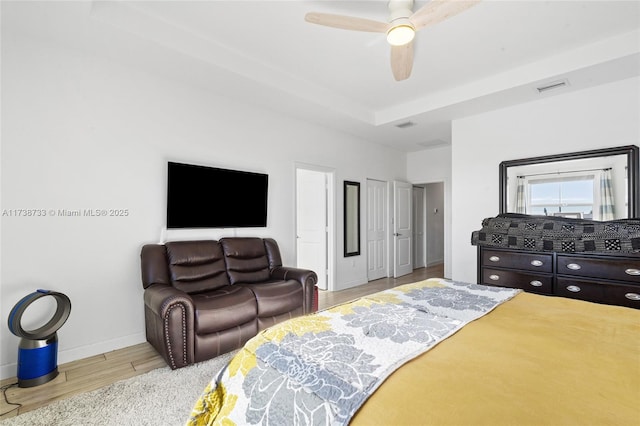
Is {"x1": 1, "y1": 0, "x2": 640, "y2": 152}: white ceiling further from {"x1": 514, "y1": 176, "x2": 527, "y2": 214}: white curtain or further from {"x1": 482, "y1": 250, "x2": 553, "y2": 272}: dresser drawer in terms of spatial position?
{"x1": 482, "y1": 250, "x2": 553, "y2": 272}: dresser drawer

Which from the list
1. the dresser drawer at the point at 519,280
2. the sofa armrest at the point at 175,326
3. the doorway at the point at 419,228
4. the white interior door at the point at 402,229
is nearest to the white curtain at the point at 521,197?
the dresser drawer at the point at 519,280

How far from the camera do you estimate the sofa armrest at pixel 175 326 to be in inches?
95.1

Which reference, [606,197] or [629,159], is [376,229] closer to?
[606,197]

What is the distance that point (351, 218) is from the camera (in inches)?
219

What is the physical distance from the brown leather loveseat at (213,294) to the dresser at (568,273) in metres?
2.02

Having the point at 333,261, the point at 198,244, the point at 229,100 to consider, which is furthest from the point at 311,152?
the point at 198,244

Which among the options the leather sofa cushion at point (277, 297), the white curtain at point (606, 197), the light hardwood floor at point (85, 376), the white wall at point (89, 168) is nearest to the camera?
the light hardwood floor at point (85, 376)

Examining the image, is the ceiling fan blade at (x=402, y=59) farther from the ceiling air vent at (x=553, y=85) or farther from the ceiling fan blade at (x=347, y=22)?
the ceiling air vent at (x=553, y=85)

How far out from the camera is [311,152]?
4.83 metres

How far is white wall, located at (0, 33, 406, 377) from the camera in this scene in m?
2.52

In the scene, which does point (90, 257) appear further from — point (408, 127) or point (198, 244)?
point (408, 127)

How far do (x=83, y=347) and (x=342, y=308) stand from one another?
264 cm

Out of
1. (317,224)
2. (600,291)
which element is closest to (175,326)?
(317,224)

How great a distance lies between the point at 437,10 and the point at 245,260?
2.93m
